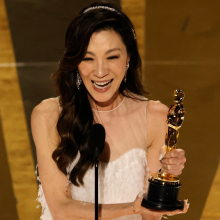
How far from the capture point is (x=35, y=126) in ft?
5.07

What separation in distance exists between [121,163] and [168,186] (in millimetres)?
577

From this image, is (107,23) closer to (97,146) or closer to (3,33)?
(97,146)

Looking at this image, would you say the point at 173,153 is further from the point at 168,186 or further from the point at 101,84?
the point at 101,84

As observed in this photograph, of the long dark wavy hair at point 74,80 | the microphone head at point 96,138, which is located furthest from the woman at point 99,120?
the microphone head at point 96,138

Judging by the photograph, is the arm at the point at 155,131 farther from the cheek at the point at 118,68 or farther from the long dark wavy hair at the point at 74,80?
the cheek at the point at 118,68

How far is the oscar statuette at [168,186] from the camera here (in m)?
1.05

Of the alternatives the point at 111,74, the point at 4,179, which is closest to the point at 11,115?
the point at 4,179

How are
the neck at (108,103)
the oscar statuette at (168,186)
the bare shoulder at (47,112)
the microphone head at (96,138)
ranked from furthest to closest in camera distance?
the neck at (108,103) < the bare shoulder at (47,112) < the oscar statuette at (168,186) < the microphone head at (96,138)

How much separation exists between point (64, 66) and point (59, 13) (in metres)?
0.69

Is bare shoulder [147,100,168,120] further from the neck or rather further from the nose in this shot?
the nose

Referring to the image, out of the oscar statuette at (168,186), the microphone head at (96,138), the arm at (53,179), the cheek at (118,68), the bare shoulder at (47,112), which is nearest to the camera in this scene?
the microphone head at (96,138)

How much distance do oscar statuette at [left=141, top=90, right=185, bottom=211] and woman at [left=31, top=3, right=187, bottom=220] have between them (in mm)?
48

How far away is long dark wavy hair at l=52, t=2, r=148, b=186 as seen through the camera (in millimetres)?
1352

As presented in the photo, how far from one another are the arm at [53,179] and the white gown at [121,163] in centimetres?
11
